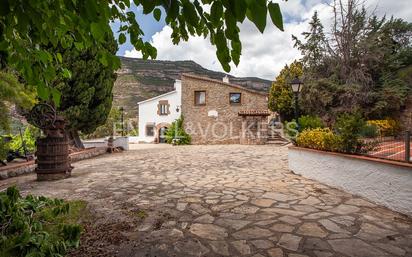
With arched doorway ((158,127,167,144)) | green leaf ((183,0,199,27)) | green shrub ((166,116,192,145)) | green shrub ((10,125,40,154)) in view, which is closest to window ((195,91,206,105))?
green shrub ((166,116,192,145))

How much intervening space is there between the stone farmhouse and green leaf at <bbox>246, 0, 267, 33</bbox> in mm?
18023

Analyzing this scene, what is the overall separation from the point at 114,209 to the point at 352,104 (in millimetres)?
12568

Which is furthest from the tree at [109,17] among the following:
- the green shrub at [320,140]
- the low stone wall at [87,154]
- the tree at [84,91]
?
the low stone wall at [87,154]

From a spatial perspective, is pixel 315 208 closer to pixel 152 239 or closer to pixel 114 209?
pixel 152 239

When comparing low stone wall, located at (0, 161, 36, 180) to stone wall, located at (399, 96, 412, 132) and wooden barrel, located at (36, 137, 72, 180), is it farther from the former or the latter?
stone wall, located at (399, 96, 412, 132)

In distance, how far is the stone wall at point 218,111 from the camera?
1967 cm

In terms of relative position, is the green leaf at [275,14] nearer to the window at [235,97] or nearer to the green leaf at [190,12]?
the green leaf at [190,12]

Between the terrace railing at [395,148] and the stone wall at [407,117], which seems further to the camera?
the stone wall at [407,117]

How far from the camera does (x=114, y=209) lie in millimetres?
4039

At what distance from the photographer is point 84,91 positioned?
10.4 m

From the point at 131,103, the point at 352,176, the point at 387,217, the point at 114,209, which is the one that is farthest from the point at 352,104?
the point at 131,103

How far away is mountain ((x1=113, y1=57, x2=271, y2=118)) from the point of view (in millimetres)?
50406

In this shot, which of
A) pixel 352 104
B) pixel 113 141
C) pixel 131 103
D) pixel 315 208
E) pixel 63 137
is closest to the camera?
pixel 315 208

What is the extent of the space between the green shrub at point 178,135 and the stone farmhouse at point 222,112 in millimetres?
392
